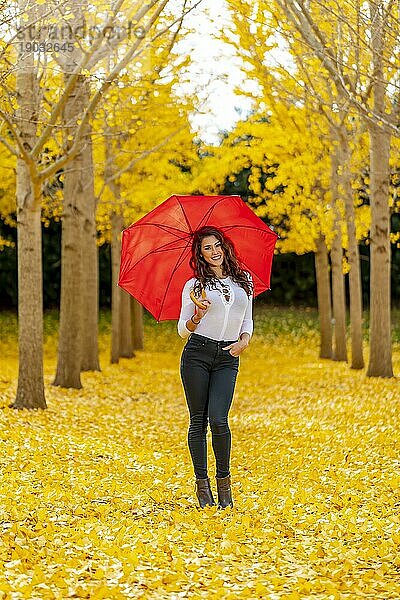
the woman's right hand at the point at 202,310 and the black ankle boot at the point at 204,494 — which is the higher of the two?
the woman's right hand at the point at 202,310

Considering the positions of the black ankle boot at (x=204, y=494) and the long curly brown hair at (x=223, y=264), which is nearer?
the long curly brown hair at (x=223, y=264)

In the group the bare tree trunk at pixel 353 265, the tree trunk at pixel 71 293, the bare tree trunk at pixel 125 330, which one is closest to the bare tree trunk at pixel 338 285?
the bare tree trunk at pixel 353 265

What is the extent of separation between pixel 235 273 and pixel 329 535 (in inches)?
69.5

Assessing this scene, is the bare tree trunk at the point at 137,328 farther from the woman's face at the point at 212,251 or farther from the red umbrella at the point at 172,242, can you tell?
the woman's face at the point at 212,251

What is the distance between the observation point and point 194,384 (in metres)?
5.70

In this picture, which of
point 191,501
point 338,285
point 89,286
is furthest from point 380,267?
point 191,501

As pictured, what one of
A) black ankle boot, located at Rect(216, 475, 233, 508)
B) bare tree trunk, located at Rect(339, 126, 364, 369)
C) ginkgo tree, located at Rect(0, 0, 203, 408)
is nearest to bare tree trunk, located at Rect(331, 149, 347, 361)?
bare tree trunk, located at Rect(339, 126, 364, 369)

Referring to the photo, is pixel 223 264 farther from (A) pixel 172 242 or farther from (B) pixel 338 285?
(B) pixel 338 285

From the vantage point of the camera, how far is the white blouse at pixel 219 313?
564 cm

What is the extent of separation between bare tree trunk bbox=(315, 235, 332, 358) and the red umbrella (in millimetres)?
11624

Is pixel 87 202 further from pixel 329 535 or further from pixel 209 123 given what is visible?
pixel 329 535

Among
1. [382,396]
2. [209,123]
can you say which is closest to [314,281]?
[209,123]

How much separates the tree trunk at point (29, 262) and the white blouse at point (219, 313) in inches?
180

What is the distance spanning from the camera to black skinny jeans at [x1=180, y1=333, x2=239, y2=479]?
5.66 metres
